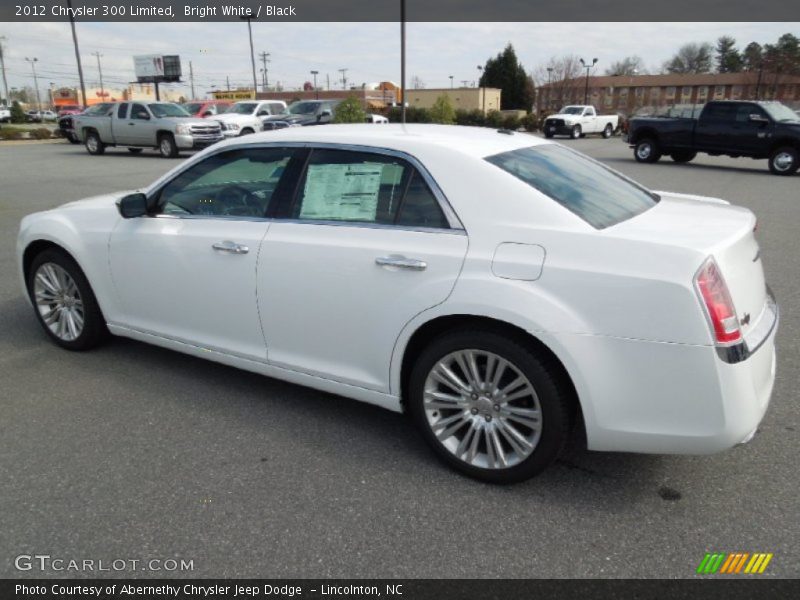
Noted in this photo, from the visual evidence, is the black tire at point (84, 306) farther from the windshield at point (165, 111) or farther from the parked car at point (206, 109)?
the parked car at point (206, 109)

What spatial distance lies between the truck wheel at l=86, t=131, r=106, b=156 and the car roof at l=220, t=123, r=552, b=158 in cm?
2282

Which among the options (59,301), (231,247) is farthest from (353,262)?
(59,301)

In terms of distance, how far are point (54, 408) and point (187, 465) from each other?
119cm

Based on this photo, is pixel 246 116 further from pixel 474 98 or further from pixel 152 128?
pixel 474 98

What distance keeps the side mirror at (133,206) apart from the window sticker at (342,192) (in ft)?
3.87

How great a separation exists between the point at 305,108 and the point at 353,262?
26188 mm

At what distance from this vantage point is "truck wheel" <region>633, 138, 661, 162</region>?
20031mm

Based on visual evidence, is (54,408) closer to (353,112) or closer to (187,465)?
(187,465)

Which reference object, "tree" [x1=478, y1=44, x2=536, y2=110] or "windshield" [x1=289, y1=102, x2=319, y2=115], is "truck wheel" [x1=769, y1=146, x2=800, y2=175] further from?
"tree" [x1=478, y1=44, x2=536, y2=110]

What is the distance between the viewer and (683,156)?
2050 centimetres

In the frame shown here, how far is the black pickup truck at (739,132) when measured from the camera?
1691cm

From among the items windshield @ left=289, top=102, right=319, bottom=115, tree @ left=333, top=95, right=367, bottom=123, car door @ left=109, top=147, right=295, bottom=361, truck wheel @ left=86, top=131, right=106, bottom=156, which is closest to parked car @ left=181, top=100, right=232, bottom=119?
windshield @ left=289, top=102, right=319, bottom=115

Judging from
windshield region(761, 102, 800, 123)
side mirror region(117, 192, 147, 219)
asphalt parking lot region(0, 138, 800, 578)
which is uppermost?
windshield region(761, 102, 800, 123)

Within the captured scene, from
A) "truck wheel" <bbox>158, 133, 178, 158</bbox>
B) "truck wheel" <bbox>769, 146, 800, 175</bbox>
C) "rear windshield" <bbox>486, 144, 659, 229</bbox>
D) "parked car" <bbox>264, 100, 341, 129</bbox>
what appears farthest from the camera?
"parked car" <bbox>264, 100, 341, 129</bbox>
